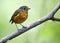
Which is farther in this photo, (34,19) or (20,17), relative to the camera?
(34,19)

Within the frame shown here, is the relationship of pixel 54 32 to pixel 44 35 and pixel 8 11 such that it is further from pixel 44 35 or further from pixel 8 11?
pixel 8 11

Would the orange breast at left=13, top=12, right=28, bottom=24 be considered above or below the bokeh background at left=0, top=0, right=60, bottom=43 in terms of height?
above

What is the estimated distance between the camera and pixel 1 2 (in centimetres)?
301

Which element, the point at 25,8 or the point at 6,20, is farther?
the point at 6,20

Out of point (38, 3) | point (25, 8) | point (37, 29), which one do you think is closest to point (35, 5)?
point (38, 3)

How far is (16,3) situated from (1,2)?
0.58ft

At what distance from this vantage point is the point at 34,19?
9.71 feet

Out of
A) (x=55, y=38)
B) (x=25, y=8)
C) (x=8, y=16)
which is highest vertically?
(x=25, y=8)

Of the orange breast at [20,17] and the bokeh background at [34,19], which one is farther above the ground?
the orange breast at [20,17]

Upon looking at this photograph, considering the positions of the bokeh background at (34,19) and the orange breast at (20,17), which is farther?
the bokeh background at (34,19)

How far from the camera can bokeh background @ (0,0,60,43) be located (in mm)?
2885

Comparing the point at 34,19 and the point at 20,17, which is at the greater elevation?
the point at 20,17

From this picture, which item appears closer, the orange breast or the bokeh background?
the orange breast

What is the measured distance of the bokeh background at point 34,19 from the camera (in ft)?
9.46
